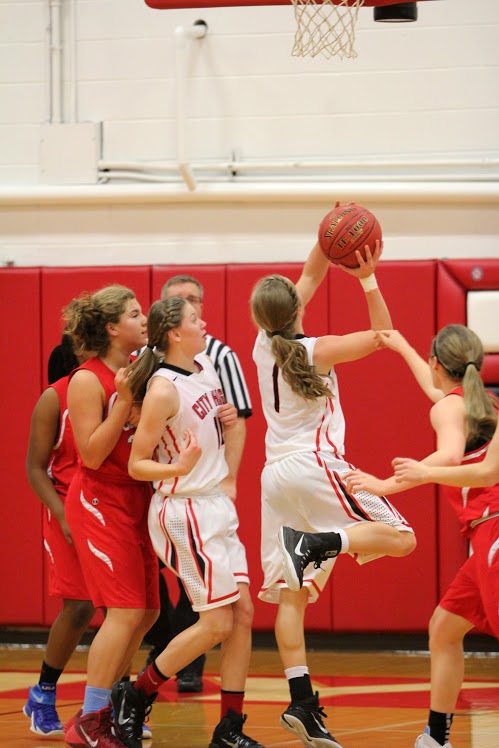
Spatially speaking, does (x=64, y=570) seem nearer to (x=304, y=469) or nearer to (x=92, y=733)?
(x=92, y=733)

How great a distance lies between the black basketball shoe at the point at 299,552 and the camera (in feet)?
13.4

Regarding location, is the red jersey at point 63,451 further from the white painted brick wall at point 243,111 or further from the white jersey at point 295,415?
the white painted brick wall at point 243,111

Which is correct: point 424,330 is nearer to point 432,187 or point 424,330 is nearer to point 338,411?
point 432,187

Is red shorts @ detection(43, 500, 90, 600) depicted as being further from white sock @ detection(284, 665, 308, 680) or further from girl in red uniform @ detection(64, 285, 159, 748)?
white sock @ detection(284, 665, 308, 680)

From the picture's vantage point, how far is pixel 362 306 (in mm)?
6914

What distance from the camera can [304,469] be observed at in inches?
168

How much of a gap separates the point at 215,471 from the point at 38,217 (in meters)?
3.65

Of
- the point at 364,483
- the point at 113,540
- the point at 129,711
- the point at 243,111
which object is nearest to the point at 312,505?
the point at 364,483

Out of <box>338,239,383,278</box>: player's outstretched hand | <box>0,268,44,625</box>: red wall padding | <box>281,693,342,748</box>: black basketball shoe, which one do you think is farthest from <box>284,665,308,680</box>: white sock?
<box>0,268,44,625</box>: red wall padding

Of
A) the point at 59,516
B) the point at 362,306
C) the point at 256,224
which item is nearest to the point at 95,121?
the point at 256,224

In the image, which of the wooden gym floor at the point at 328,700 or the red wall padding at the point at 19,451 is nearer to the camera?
the wooden gym floor at the point at 328,700

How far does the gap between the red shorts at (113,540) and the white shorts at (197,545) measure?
14 centimetres

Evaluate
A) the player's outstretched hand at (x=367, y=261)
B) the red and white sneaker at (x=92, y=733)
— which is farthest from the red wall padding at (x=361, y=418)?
the red and white sneaker at (x=92, y=733)

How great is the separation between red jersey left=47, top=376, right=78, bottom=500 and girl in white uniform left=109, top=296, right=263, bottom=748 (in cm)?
67
